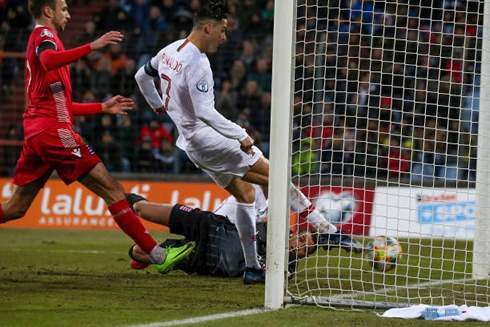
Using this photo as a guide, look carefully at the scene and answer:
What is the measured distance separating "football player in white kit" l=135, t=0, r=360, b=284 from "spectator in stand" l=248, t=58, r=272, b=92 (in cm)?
769

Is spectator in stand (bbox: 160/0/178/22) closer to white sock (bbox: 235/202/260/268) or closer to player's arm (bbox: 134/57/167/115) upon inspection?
player's arm (bbox: 134/57/167/115)

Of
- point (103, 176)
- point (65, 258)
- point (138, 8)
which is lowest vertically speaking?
point (65, 258)

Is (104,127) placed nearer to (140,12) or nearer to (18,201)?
(140,12)

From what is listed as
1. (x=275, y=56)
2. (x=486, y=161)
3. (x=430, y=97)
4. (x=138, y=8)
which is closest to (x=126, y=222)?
(x=275, y=56)

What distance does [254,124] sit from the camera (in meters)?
14.0

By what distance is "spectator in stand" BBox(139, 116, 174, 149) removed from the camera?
13.8m

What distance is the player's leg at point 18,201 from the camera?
6277 millimetres

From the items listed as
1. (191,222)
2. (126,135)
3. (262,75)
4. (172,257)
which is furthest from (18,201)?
(262,75)

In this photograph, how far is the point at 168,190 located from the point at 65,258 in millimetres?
4720

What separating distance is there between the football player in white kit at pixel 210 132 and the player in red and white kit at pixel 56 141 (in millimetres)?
597

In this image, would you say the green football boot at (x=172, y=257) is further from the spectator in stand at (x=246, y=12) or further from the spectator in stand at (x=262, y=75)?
the spectator in stand at (x=246, y=12)

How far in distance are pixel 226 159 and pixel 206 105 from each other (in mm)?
640

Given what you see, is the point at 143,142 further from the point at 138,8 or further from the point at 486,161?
the point at 486,161

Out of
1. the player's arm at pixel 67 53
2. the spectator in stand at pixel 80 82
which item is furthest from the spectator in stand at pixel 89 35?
the player's arm at pixel 67 53
